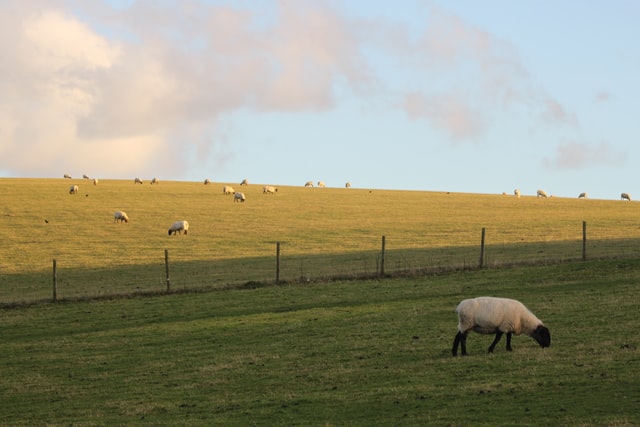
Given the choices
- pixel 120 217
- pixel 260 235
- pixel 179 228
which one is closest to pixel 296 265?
pixel 260 235

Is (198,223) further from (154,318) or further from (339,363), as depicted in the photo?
(339,363)

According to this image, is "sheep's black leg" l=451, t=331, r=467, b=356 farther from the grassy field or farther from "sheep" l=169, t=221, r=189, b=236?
"sheep" l=169, t=221, r=189, b=236

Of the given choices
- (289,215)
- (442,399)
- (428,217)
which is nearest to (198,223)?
(289,215)

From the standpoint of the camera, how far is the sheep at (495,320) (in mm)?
20438

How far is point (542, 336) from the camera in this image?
69.7ft

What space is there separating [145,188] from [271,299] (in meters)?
72.7

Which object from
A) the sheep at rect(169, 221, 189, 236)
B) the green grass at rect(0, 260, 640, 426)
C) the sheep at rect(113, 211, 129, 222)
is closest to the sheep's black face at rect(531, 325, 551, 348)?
the green grass at rect(0, 260, 640, 426)

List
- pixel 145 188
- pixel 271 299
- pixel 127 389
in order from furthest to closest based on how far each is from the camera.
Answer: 1. pixel 145 188
2. pixel 271 299
3. pixel 127 389

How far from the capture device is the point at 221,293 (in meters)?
36.0

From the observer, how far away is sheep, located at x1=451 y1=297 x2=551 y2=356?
805 inches

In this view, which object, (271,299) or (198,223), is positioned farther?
(198,223)

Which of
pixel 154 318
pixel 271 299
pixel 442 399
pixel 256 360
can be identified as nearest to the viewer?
pixel 442 399

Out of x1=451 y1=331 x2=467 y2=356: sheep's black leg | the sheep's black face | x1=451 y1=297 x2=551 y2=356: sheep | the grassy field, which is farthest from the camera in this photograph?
the grassy field

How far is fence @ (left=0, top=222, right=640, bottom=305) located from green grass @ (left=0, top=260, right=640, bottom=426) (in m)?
3.28
